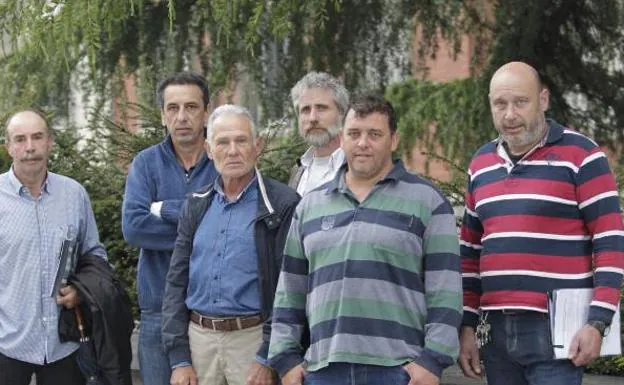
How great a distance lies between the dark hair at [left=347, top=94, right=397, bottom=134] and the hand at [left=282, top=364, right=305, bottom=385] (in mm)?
980

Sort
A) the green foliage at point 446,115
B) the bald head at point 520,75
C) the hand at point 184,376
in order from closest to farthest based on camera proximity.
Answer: the bald head at point 520,75
the hand at point 184,376
the green foliage at point 446,115

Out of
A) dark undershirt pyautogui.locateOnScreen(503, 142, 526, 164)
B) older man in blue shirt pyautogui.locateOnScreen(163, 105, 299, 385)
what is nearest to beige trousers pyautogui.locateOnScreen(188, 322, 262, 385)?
older man in blue shirt pyautogui.locateOnScreen(163, 105, 299, 385)

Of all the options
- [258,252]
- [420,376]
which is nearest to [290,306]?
[258,252]

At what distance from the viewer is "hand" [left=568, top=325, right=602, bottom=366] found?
4.25 metres

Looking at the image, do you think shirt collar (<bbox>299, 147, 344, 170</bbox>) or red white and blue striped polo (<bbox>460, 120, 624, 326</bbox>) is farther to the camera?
shirt collar (<bbox>299, 147, 344, 170</bbox>)

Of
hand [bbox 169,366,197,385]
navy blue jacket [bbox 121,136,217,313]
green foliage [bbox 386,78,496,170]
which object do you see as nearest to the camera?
hand [bbox 169,366,197,385]

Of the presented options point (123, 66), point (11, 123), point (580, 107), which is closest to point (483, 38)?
point (580, 107)

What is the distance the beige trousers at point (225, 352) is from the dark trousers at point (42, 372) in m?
0.89

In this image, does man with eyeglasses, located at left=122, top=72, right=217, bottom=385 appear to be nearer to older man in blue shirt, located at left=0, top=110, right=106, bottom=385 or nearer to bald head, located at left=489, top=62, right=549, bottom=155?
older man in blue shirt, located at left=0, top=110, right=106, bottom=385

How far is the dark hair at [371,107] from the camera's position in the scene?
14.3ft

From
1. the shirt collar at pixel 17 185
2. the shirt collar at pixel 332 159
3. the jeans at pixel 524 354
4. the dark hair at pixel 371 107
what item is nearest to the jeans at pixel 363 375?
the jeans at pixel 524 354

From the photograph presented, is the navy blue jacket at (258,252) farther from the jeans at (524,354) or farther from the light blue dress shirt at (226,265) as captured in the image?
the jeans at (524,354)

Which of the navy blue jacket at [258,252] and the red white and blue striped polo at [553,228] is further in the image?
the navy blue jacket at [258,252]

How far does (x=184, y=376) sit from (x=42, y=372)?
940mm
